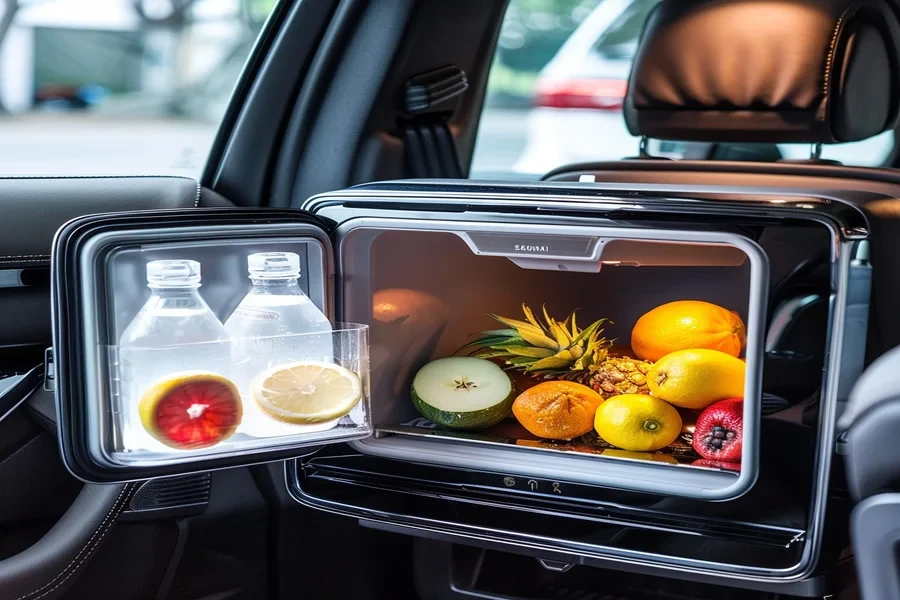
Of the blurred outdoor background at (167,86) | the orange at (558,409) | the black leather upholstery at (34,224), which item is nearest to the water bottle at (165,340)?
the black leather upholstery at (34,224)

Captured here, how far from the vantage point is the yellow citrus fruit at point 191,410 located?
1.20 m

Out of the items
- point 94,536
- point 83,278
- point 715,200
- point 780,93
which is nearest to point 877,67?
point 780,93

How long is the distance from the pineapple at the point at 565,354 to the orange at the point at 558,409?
0.05 m

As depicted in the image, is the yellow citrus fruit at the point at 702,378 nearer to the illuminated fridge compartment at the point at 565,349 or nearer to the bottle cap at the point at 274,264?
the illuminated fridge compartment at the point at 565,349

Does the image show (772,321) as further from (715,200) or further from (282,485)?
(282,485)

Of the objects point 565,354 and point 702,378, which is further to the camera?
point 565,354

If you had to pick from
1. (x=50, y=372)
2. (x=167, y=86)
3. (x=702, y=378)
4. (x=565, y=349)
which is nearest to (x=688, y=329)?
(x=702, y=378)

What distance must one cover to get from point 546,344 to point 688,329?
226mm

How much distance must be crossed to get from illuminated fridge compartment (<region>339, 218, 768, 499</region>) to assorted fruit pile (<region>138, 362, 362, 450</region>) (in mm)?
129

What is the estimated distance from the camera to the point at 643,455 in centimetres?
132

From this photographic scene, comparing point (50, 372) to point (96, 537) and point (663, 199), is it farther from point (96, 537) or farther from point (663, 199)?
point (663, 199)

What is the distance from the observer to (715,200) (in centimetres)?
115

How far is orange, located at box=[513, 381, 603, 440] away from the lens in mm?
1405

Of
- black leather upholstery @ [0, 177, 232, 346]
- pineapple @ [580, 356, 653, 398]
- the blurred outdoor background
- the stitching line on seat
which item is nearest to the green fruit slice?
pineapple @ [580, 356, 653, 398]
